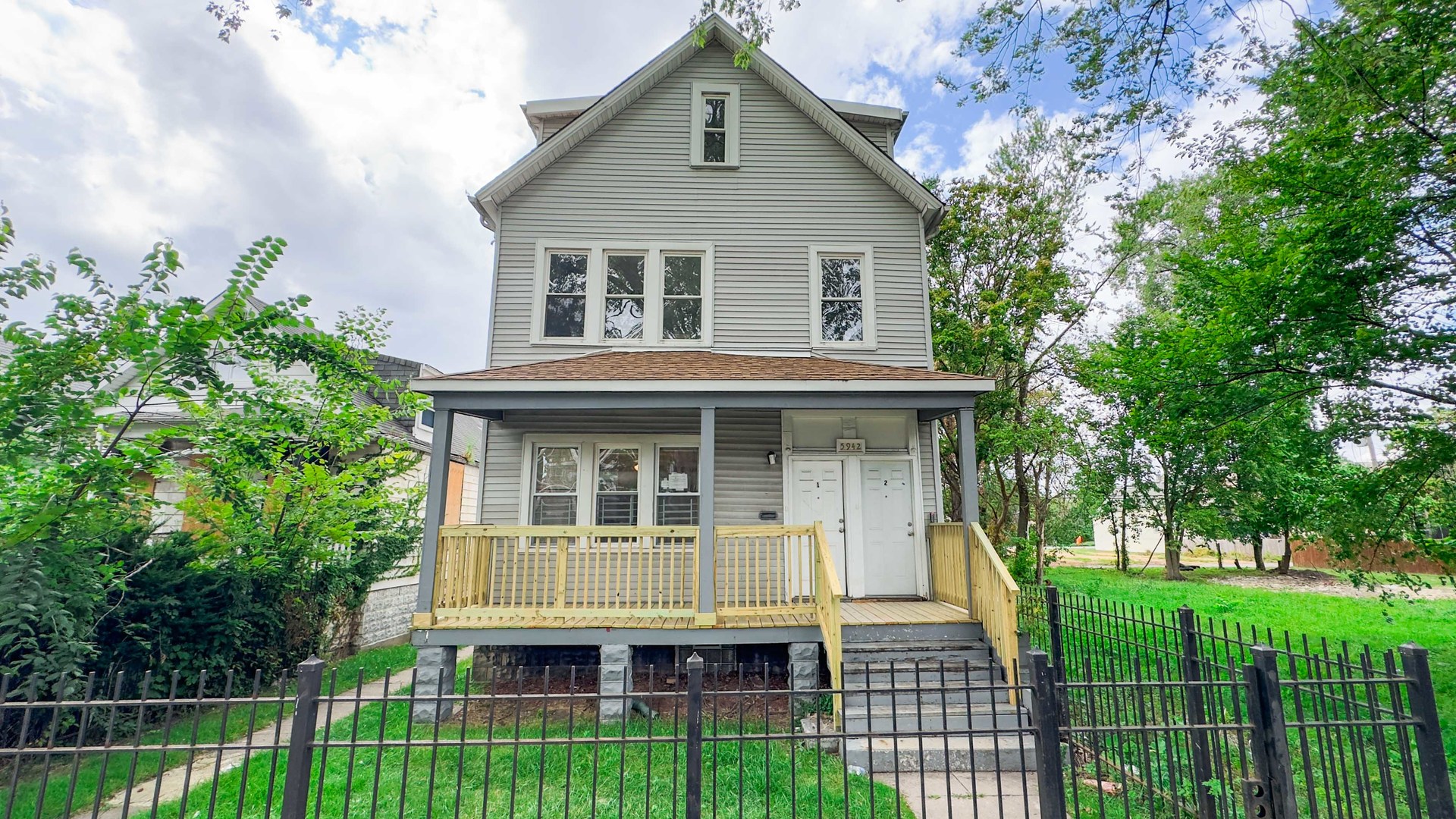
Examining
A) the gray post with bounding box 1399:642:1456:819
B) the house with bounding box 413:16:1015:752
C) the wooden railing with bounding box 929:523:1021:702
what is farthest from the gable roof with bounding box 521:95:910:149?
the gray post with bounding box 1399:642:1456:819

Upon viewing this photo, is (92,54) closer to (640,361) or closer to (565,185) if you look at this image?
(565,185)

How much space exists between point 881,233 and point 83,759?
11.6 m

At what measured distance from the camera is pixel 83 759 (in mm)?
5871

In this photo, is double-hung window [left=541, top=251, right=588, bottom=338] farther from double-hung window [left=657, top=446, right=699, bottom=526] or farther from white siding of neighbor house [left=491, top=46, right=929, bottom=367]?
double-hung window [left=657, top=446, right=699, bottom=526]

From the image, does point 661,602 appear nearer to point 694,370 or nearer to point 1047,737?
point 694,370

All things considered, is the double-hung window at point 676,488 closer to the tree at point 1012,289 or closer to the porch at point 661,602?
the porch at point 661,602

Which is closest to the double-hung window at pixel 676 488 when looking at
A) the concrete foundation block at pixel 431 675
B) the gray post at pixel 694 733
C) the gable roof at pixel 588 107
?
the concrete foundation block at pixel 431 675

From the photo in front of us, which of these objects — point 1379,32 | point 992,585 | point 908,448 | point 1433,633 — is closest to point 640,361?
point 908,448

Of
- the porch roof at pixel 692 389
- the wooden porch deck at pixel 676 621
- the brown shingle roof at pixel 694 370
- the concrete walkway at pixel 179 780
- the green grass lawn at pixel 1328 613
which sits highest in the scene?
the brown shingle roof at pixel 694 370

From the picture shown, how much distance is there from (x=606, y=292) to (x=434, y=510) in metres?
4.37

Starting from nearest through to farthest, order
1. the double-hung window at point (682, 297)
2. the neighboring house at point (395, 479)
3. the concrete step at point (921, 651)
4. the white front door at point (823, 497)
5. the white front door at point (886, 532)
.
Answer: the concrete step at point (921, 651)
the white front door at point (886, 532)
the white front door at point (823, 497)
the double-hung window at point (682, 297)
the neighboring house at point (395, 479)

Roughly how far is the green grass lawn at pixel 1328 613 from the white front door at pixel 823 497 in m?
3.40

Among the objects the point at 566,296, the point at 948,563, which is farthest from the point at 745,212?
the point at 948,563

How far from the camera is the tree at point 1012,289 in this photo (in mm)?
14750
